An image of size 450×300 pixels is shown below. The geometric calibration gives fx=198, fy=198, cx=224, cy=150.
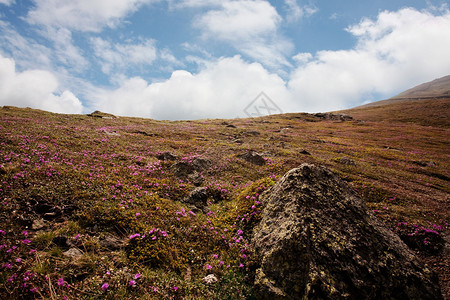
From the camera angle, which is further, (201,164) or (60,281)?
(201,164)

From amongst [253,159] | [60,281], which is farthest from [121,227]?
[253,159]

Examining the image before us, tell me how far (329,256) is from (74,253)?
25.7ft

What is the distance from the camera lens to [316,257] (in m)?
5.66

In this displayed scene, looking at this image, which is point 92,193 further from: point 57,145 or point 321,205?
point 57,145

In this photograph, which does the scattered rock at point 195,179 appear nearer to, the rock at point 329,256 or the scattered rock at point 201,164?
the scattered rock at point 201,164

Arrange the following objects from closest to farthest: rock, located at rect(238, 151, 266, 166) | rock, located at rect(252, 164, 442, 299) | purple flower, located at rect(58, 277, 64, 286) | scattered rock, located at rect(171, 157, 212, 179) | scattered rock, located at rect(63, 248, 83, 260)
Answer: purple flower, located at rect(58, 277, 64, 286)
rock, located at rect(252, 164, 442, 299)
scattered rock, located at rect(63, 248, 83, 260)
scattered rock, located at rect(171, 157, 212, 179)
rock, located at rect(238, 151, 266, 166)

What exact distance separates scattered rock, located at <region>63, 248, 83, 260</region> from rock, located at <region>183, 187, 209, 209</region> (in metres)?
5.60

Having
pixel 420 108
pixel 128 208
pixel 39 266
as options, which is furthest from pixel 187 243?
pixel 420 108

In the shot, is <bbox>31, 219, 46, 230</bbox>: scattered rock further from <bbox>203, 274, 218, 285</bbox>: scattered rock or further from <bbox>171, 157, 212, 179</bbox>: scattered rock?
<bbox>171, 157, 212, 179</bbox>: scattered rock

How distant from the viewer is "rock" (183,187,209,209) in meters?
11.5

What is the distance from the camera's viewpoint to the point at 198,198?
12.0 m

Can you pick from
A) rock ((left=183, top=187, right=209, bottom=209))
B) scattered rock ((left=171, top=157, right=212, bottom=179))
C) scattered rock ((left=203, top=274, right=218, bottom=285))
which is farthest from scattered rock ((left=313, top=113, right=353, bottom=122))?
scattered rock ((left=203, top=274, right=218, bottom=285))

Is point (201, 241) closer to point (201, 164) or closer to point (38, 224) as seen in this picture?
point (38, 224)

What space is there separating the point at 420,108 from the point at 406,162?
127632 millimetres
